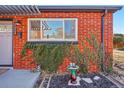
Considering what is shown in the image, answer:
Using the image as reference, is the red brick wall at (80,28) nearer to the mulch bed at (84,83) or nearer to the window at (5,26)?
the window at (5,26)

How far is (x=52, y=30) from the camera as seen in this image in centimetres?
1585

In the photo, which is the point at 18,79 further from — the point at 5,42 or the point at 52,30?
the point at 52,30

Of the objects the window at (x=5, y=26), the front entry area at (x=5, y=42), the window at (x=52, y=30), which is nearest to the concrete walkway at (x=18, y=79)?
the front entry area at (x=5, y=42)

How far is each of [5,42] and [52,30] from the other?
2.32m

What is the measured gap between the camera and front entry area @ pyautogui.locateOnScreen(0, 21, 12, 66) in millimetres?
15898

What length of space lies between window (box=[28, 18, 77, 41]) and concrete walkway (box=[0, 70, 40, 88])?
7.52 feet

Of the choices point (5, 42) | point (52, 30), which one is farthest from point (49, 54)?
point (5, 42)

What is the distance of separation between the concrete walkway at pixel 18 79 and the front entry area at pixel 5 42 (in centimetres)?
202

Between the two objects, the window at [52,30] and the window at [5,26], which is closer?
the window at [52,30]

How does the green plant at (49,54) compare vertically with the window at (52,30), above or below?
below

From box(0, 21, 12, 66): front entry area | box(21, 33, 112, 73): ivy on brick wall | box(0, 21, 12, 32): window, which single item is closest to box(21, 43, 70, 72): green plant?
box(21, 33, 112, 73): ivy on brick wall

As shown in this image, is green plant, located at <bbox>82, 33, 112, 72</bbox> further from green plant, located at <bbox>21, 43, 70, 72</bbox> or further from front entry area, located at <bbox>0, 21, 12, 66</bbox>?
front entry area, located at <bbox>0, 21, 12, 66</bbox>

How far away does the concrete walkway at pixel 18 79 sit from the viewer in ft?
35.5

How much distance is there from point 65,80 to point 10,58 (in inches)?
162
